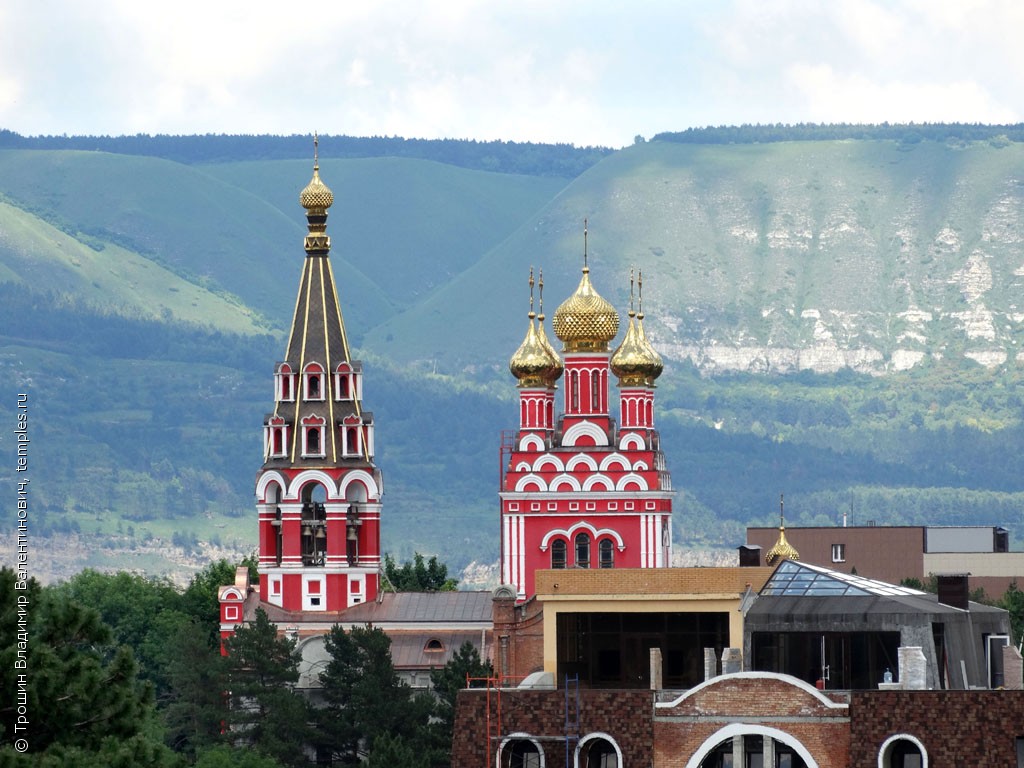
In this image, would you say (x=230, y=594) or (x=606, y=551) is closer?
(x=230, y=594)

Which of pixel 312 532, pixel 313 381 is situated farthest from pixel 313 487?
pixel 313 381

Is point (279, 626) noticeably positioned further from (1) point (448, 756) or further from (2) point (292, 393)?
(1) point (448, 756)

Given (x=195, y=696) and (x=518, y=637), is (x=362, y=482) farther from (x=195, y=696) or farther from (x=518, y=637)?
(x=518, y=637)

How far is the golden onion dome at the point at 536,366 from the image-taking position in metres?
118

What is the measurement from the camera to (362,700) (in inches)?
3826

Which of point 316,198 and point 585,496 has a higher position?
point 316,198

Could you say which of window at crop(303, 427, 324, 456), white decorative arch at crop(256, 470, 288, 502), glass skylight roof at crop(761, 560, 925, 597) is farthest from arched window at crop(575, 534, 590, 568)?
glass skylight roof at crop(761, 560, 925, 597)

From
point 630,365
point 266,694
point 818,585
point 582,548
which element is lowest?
point 266,694

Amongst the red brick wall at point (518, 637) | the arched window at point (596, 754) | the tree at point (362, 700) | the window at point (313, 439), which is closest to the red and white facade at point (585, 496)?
the window at point (313, 439)

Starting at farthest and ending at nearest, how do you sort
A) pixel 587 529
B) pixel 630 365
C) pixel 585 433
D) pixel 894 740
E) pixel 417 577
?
1. pixel 417 577
2. pixel 630 365
3. pixel 585 433
4. pixel 587 529
5. pixel 894 740

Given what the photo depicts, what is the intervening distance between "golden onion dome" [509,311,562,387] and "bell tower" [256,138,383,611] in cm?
814

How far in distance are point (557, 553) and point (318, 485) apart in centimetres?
918

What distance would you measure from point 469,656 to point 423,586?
3388 cm

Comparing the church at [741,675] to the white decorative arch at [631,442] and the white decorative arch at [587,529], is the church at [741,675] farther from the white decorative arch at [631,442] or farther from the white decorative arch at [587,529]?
the white decorative arch at [631,442]
